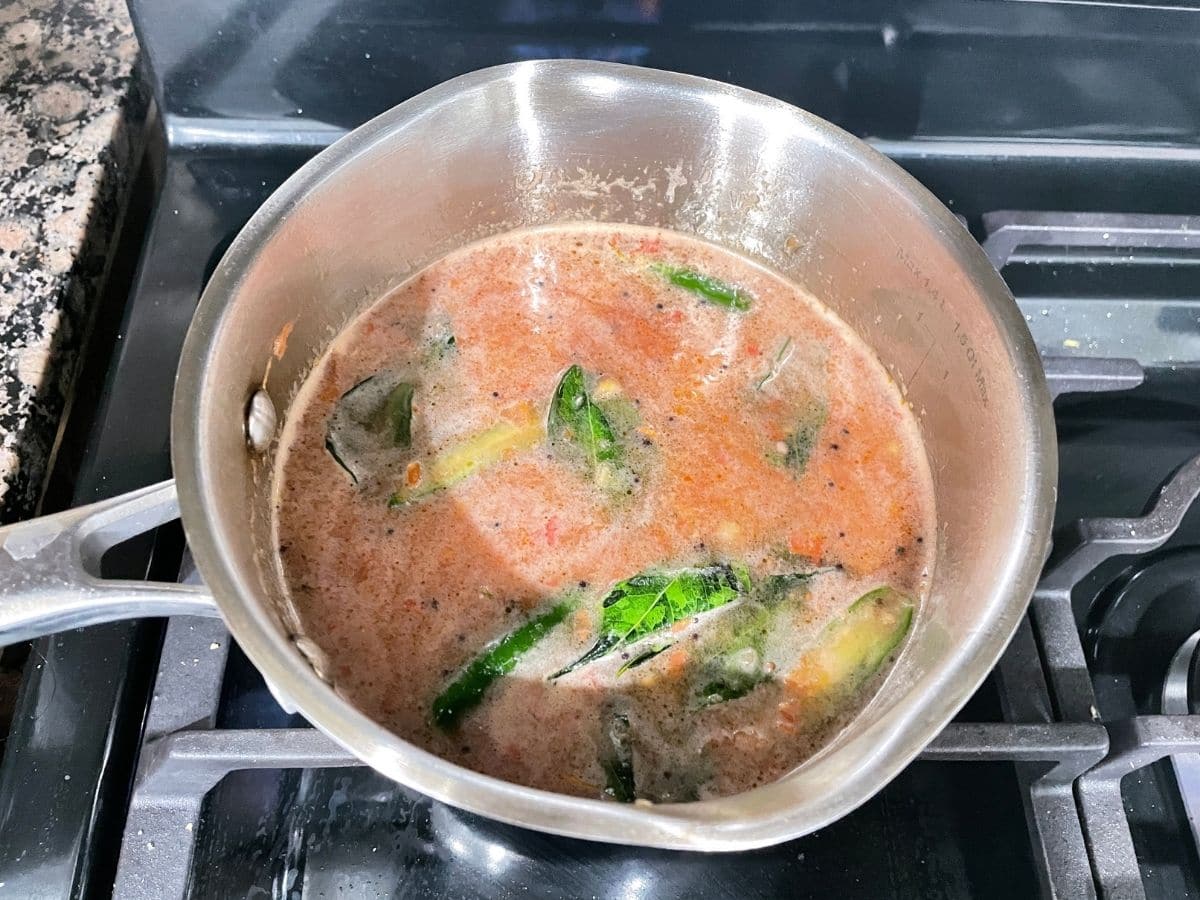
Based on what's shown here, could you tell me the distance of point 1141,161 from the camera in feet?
3.89

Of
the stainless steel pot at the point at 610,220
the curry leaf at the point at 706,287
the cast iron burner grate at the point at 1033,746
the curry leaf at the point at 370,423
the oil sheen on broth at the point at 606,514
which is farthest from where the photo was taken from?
the curry leaf at the point at 706,287

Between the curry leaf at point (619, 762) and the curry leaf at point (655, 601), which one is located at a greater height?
the curry leaf at point (655, 601)

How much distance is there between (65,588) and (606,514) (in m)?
0.46

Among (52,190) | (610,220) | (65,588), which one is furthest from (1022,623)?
(52,190)

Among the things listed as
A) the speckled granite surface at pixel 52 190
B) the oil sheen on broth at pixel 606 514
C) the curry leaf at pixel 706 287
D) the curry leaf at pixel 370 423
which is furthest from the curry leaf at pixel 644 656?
the speckled granite surface at pixel 52 190

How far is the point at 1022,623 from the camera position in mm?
847

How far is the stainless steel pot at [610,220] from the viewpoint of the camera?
601 mm

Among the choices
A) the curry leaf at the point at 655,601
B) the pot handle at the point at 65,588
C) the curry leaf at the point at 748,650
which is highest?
the pot handle at the point at 65,588

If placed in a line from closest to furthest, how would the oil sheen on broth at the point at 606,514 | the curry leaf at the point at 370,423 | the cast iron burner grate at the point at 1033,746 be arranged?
the cast iron burner grate at the point at 1033,746, the oil sheen on broth at the point at 606,514, the curry leaf at the point at 370,423

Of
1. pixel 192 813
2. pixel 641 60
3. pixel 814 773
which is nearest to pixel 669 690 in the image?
pixel 814 773

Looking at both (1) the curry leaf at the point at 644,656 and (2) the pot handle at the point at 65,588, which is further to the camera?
(1) the curry leaf at the point at 644,656

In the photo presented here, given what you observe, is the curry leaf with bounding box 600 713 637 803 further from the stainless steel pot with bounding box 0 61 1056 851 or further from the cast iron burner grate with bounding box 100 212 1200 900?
the stainless steel pot with bounding box 0 61 1056 851

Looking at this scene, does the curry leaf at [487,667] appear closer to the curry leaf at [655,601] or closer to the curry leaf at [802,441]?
the curry leaf at [655,601]

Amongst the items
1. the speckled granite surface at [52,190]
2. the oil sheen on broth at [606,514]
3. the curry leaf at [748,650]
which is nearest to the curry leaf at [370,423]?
the oil sheen on broth at [606,514]
